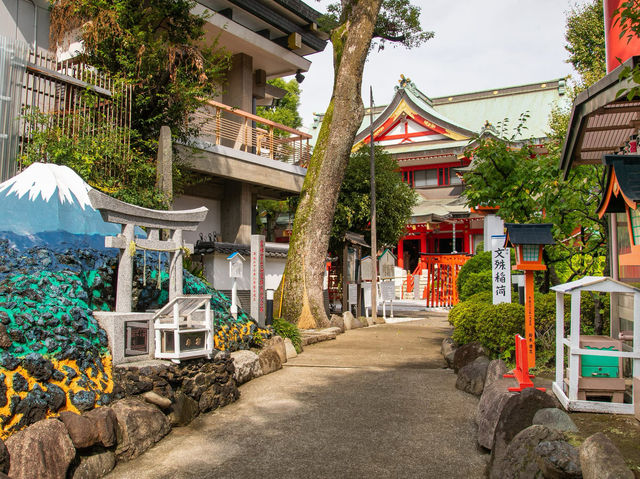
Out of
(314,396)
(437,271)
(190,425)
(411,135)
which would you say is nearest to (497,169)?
(314,396)

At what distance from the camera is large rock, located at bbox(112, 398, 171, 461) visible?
5293 mm

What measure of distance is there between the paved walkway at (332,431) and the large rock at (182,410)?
0.10 meters

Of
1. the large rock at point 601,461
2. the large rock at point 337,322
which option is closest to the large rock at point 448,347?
the large rock at point 337,322

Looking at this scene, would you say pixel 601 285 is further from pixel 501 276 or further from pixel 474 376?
pixel 501 276

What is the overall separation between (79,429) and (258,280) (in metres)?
6.52

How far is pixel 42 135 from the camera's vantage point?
879 centimetres

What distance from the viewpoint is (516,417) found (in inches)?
178

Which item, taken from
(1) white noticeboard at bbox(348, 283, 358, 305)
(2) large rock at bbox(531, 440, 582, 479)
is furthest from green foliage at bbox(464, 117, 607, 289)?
(1) white noticeboard at bbox(348, 283, 358, 305)

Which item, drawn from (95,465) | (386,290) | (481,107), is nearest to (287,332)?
(95,465)

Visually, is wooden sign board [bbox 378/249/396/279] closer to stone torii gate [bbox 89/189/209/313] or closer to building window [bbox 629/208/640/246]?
stone torii gate [bbox 89/189/209/313]

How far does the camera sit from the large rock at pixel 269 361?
8.91 m

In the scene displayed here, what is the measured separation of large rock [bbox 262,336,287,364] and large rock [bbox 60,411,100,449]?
4445 mm

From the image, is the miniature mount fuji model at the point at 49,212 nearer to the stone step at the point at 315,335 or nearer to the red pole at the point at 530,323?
the stone step at the point at 315,335

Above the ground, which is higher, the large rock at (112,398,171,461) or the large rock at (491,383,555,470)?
the large rock at (491,383,555,470)
